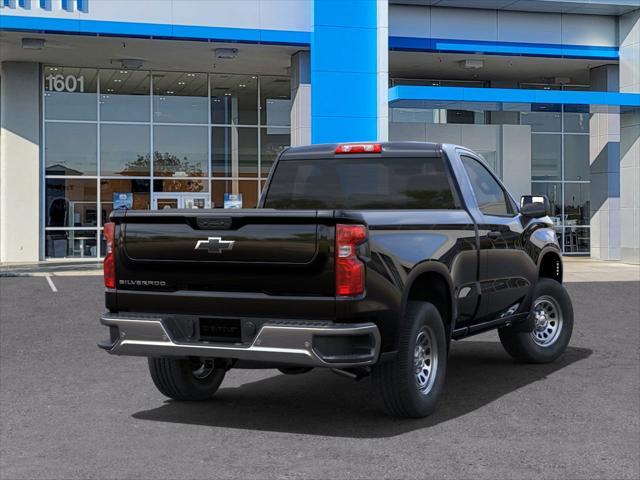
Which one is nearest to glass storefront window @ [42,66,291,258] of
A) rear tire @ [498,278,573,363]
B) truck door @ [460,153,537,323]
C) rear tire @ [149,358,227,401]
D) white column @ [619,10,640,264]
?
white column @ [619,10,640,264]

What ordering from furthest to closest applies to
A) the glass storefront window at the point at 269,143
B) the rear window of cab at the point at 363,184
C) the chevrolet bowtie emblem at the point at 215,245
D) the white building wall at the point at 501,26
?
the glass storefront window at the point at 269,143 < the white building wall at the point at 501,26 < the rear window of cab at the point at 363,184 < the chevrolet bowtie emblem at the point at 215,245

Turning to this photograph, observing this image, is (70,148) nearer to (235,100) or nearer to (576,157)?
(235,100)

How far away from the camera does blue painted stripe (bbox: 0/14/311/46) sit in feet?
77.9

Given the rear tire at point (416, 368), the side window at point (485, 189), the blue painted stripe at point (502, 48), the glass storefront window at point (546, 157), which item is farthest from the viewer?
the glass storefront window at point (546, 157)

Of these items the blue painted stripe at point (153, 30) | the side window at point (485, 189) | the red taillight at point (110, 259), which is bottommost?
the red taillight at point (110, 259)

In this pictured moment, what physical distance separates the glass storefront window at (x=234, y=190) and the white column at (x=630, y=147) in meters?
12.2

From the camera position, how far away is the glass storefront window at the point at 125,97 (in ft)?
97.2

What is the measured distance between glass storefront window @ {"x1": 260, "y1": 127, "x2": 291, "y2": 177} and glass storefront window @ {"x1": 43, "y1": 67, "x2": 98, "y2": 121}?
570 cm

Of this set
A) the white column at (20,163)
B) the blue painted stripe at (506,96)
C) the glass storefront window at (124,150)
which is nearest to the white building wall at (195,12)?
the blue painted stripe at (506,96)

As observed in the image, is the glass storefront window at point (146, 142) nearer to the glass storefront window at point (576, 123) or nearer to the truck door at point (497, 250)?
the glass storefront window at point (576, 123)

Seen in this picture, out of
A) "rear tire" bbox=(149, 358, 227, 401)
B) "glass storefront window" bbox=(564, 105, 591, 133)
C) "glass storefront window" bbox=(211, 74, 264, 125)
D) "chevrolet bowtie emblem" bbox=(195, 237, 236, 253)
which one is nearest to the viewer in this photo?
"chevrolet bowtie emblem" bbox=(195, 237, 236, 253)

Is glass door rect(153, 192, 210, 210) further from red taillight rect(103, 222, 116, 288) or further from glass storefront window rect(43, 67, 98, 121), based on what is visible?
red taillight rect(103, 222, 116, 288)

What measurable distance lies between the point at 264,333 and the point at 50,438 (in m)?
1.64

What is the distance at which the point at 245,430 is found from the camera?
6.41 m
